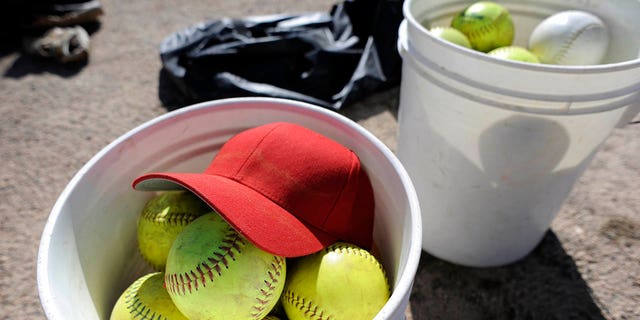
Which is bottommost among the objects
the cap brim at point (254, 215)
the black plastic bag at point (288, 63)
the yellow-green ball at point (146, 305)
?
the black plastic bag at point (288, 63)

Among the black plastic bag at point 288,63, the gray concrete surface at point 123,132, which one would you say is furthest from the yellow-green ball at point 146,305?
the black plastic bag at point 288,63

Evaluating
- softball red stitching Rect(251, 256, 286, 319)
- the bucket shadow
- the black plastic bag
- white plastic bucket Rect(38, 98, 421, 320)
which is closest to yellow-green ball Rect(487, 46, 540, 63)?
white plastic bucket Rect(38, 98, 421, 320)

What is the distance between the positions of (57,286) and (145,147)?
37cm

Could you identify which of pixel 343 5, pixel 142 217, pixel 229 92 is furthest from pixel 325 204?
pixel 343 5

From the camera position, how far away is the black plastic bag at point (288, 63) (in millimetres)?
2256

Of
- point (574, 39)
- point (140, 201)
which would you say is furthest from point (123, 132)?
point (574, 39)

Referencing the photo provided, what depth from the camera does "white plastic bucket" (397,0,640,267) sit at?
1.02 m

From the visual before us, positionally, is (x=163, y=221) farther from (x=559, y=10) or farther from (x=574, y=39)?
(x=559, y=10)

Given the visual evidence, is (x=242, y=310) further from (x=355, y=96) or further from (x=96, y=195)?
(x=355, y=96)

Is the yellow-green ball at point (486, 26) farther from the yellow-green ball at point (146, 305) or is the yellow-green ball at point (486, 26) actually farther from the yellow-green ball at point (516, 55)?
the yellow-green ball at point (146, 305)

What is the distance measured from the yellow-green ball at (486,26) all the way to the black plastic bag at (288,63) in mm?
A: 856

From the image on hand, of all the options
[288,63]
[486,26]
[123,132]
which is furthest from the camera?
[288,63]

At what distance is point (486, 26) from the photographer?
4.73ft

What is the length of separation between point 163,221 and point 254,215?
0.28m
